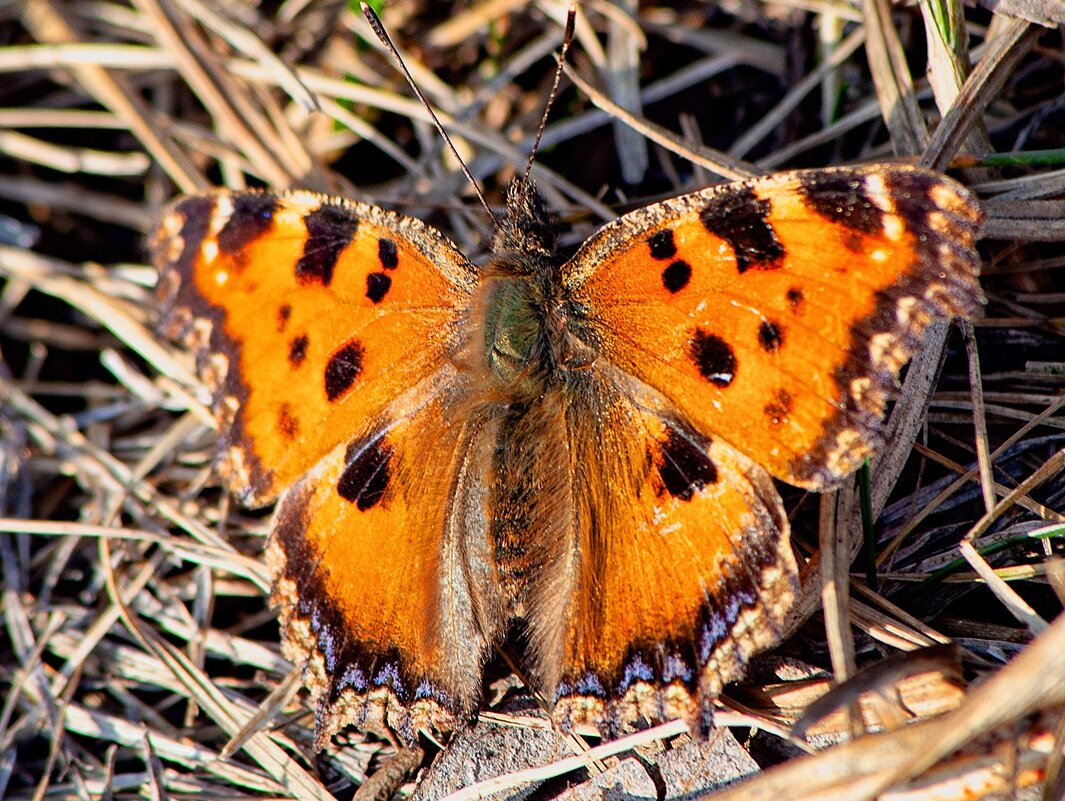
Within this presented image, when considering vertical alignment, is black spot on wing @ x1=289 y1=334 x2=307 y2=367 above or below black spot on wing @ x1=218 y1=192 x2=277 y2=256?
below

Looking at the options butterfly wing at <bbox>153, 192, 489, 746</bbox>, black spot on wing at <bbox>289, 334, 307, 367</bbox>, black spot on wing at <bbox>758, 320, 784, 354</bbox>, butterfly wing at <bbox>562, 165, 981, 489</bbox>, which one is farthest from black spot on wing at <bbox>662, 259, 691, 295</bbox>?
black spot on wing at <bbox>289, 334, 307, 367</bbox>

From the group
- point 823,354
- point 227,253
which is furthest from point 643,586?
point 227,253

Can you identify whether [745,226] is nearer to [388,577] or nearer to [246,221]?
[388,577]

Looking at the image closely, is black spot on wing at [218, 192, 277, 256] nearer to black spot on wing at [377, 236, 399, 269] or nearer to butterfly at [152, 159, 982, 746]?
butterfly at [152, 159, 982, 746]

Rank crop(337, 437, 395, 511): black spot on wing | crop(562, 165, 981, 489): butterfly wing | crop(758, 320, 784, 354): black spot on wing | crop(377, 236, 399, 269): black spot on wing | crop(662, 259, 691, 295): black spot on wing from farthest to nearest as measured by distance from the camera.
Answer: crop(377, 236, 399, 269): black spot on wing → crop(337, 437, 395, 511): black spot on wing → crop(662, 259, 691, 295): black spot on wing → crop(758, 320, 784, 354): black spot on wing → crop(562, 165, 981, 489): butterfly wing

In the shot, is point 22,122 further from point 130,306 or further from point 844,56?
point 844,56

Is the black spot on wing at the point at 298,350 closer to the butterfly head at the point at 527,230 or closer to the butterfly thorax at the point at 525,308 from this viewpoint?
the butterfly thorax at the point at 525,308

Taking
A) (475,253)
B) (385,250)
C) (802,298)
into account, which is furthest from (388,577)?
(475,253)
